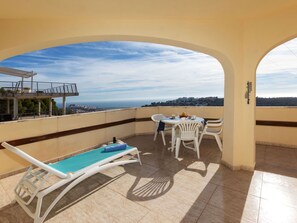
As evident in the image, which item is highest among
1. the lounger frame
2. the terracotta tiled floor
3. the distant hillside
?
the distant hillside

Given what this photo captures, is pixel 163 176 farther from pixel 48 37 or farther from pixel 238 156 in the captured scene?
pixel 48 37

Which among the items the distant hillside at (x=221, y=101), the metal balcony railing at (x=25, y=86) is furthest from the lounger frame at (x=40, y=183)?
the metal balcony railing at (x=25, y=86)

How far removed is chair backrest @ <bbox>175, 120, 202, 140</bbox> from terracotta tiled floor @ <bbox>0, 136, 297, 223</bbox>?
2.00 ft

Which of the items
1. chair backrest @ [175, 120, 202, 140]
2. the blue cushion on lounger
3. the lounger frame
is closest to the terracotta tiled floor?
the lounger frame

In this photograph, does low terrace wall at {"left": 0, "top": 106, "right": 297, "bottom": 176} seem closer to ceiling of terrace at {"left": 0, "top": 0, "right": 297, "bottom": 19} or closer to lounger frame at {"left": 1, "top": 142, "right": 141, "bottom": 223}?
lounger frame at {"left": 1, "top": 142, "right": 141, "bottom": 223}

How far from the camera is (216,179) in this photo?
3.02 metres

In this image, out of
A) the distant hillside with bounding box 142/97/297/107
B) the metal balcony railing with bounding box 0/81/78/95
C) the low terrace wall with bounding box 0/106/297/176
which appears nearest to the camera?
the low terrace wall with bounding box 0/106/297/176

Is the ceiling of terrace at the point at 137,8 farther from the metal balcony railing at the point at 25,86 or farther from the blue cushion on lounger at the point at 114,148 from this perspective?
the metal balcony railing at the point at 25,86

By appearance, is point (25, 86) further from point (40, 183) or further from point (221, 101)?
point (221, 101)

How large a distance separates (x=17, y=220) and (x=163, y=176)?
6.93 ft

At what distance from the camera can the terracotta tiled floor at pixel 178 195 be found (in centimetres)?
210

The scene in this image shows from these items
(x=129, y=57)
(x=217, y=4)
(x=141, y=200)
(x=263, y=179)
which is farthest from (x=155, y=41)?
(x=129, y=57)

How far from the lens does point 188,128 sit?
4121 mm

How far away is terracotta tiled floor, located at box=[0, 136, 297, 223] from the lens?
210cm
